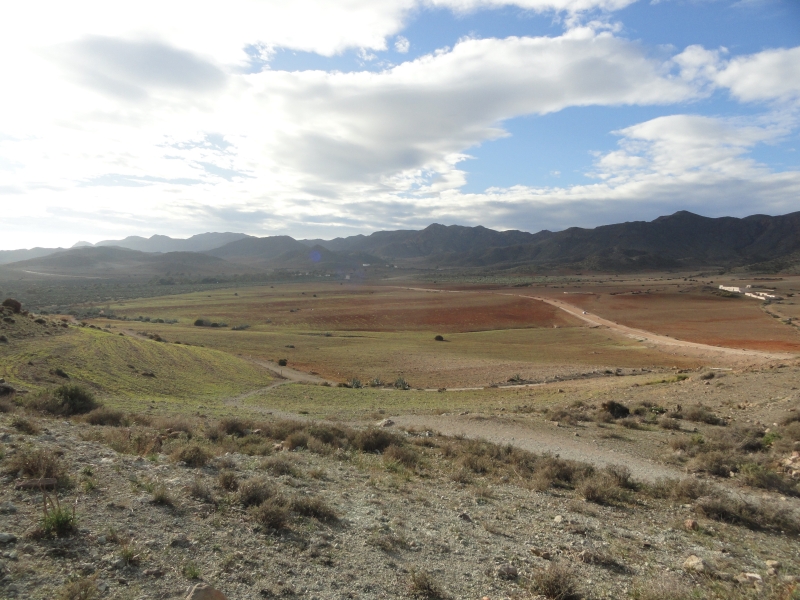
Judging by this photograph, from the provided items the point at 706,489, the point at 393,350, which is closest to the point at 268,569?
the point at 706,489

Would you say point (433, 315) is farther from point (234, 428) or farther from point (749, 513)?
point (749, 513)

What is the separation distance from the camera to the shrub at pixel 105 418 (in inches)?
483

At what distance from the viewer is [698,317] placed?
67.8 meters

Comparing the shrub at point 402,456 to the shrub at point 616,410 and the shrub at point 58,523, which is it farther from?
the shrub at point 616,410

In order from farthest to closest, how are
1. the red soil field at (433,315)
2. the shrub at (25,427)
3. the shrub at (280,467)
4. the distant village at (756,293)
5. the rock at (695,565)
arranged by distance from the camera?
the distant village at (756,293) → the red soil field at (433,315) → the shrub at (25,427) → the shrub at (280,467) → the rock at (695,565)

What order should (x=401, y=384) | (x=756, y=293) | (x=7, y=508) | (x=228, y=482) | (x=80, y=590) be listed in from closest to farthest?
(x=80, y=590)
(x=7, y=508)
(x=228, y=482)
(x=401, y=384)
(x=756, y=293)

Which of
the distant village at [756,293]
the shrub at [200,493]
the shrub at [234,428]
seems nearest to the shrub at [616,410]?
the shrub at [234,428]

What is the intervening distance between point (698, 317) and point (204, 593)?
77.9m

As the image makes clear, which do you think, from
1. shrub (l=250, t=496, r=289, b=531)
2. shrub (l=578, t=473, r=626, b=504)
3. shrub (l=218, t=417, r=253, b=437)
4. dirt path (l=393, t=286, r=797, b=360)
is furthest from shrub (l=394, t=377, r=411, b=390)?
dirt path (l=393, t=286, r=797, b=360)

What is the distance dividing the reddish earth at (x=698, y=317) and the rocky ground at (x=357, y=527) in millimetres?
44380

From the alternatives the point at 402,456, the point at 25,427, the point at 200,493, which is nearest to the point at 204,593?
the point at 200,493

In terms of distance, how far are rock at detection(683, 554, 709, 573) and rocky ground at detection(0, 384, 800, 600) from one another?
A: 6 centimetres

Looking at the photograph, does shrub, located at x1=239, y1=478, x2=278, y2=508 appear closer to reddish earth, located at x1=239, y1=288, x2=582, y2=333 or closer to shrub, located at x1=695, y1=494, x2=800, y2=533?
shrub, located at x1=695, y1=494, x2=800, y2=533

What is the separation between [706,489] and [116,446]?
37.8 ft
